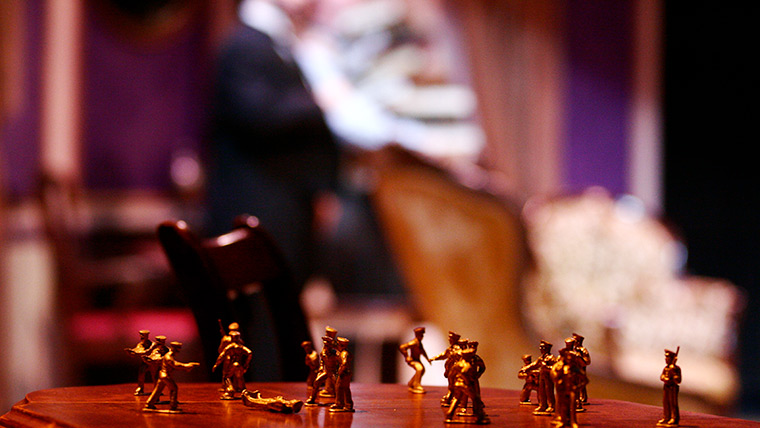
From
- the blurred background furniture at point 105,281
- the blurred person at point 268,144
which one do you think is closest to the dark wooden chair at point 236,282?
the blurred background furniture at point 105,281

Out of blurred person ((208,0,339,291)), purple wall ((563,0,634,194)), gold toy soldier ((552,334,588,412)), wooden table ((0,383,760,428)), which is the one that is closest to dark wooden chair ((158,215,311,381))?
wooden table ((0,383,760,428))

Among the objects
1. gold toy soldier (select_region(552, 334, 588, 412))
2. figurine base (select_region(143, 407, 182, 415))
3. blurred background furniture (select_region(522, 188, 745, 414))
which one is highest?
blurred background furniture (select_region(522, 188, 745, 414))

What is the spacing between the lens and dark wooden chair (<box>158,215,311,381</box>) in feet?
4.46

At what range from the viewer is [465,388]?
1.03 meters

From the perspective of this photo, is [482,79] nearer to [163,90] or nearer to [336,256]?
[336,256]

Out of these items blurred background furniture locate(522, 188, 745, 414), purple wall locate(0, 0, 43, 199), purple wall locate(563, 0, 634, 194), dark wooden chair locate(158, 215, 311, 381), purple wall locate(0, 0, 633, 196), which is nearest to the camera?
dark wooden chair locate(158, 215, 311, 381)

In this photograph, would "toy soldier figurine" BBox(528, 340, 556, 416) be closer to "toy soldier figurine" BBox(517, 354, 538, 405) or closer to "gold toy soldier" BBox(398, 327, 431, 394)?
"toy soldier figurine" BBox(517, 354, 538, 405)

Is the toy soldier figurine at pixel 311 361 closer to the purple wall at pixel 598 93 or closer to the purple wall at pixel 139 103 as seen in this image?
the purple wall at pixel 139 103

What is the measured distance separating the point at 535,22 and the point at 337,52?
1397 millimetres

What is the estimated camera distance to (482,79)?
621 centimetres

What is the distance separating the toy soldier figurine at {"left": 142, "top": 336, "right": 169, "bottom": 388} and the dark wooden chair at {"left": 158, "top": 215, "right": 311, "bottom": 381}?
190 millimetres

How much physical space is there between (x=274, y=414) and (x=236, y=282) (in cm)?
48

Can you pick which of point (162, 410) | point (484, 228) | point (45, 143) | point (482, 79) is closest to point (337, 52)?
point (482, 79)

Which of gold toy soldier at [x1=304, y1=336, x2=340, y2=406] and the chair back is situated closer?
gold toy soldier at [x1=304, y1=336, x2=340, y2=406]
